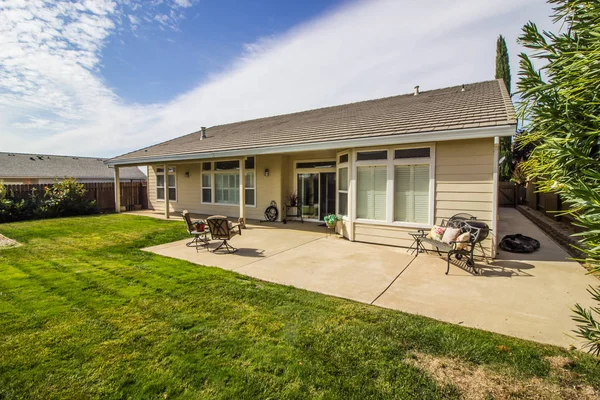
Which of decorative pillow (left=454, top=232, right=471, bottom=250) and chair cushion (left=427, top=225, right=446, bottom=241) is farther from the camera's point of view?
chair cushion (left=427, top=225, right=446, bottom=241)

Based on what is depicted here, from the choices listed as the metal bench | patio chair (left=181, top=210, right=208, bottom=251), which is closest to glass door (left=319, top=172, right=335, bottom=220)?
the metal bench

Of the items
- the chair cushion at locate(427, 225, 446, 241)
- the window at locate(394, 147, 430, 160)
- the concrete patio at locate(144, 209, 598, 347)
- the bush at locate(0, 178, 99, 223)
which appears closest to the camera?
the concrete patio at locate(144, 209, 598, 347)

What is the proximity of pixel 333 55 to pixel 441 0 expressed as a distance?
14.8ft

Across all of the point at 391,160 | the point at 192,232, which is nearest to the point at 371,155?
the point at 391,160

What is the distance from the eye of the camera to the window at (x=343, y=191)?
8.91 meters

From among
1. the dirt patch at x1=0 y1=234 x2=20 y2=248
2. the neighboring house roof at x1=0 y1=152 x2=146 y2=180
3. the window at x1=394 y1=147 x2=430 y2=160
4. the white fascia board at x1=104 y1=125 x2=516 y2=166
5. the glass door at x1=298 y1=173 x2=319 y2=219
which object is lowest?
the dirt patch at x1=0 y1=234 x2=20 y2=248

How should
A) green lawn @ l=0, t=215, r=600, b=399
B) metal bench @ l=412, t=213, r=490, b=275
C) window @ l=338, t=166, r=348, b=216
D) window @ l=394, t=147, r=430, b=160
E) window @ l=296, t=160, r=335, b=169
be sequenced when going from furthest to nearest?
window @ l=296, t=160, r=335, b=169
window @ l=338, t=166, r=348, b=216
window @ l=394, t=147, r=430, b=160
metal bench @ l=412, t=213, r=490, b=275
green lawn @ l=0, t=215, r=600, b=399

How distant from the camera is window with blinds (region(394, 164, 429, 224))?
23.4ft

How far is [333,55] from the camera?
1127 cm

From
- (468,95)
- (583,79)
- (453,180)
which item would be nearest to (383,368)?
(583,79)

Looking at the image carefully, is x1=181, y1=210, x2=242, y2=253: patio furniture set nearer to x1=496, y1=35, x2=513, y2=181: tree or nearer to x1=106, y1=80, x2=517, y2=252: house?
x1=106, y1=80, x2=517, y2=252: house

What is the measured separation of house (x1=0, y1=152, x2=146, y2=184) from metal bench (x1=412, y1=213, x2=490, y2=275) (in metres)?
26.0

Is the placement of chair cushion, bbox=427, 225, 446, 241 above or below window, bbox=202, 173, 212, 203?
below

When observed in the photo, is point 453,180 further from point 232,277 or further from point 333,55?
point 333,55
